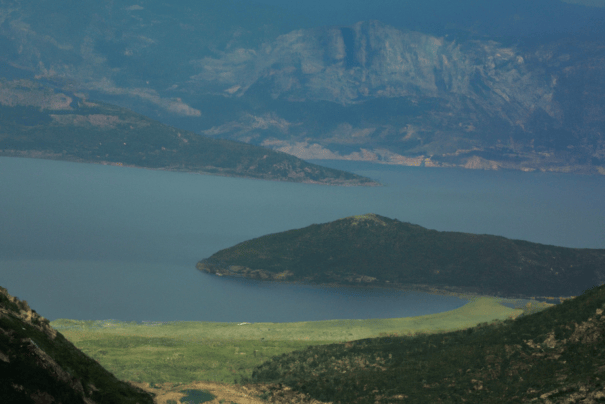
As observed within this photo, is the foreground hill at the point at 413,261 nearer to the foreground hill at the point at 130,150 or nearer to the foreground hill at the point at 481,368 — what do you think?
the foreground hill at the point at 481,368

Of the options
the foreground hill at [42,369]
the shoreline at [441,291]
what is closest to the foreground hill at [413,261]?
the shoreline at [441,291]

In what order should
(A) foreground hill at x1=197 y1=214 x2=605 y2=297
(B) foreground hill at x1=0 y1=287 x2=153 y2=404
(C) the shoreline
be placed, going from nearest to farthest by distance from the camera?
1. (B) foreground hill at x1=0 y1=287 x2=153 y2=404
2. (C) the shoreline
3. (A) foreground hill at x1=197 y1=214 x2=605 y2=297

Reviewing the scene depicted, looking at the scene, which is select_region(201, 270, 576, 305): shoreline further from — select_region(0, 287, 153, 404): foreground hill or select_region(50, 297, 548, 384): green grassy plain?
select_region(0, 287, 153, 404): foreground hill

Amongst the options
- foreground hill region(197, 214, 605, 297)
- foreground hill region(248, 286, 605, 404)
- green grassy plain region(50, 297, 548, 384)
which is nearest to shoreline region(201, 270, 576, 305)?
foreground hill region(197, 214, 605, 297)

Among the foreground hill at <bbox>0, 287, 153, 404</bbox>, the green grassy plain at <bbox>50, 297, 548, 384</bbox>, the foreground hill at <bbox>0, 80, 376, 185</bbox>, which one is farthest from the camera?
the foreground hill at <bbox>0, 80, 376, 185</bbox>

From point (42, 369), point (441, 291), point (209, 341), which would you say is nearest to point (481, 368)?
point (42, 369)

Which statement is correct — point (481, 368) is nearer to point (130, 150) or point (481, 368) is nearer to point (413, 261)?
point (413, 261)

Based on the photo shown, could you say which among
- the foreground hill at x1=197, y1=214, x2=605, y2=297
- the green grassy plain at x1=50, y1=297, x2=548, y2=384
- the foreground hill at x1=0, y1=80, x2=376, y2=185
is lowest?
the green grassy plain at x1=50, y1=297, x2=548, y2=384

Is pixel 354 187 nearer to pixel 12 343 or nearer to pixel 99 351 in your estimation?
pixel 99 351
